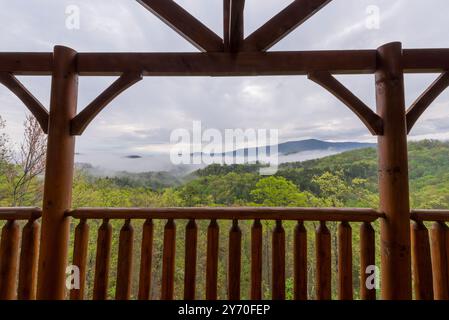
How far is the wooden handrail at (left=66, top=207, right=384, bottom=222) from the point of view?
4.37ft

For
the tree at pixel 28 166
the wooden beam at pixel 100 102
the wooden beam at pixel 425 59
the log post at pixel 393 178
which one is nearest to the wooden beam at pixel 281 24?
the log post at pixel 393 178

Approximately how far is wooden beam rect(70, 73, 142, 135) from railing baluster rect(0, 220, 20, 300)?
774 mm

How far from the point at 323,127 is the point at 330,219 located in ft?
4.10

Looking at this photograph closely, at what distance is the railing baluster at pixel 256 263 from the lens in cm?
135

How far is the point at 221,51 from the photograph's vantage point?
1542mm

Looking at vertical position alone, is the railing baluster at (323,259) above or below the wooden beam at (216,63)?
below

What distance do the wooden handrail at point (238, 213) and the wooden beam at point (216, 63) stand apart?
3.25ft

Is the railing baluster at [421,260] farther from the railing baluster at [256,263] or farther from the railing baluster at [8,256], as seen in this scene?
the railing baluster at [8,256]

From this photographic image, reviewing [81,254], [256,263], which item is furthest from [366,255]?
[81,254]

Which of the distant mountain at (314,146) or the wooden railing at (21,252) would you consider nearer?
the wooden railing at (21,252)

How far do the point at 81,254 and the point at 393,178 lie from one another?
2.14m

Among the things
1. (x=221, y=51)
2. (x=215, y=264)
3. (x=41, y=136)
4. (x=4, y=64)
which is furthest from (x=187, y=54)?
(x=41, y=136)

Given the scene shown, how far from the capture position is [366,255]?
135 cm
